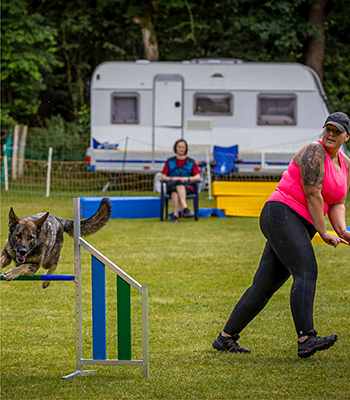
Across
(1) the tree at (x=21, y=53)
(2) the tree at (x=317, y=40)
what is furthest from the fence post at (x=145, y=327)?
(2) the tree at (x=317, y=40)

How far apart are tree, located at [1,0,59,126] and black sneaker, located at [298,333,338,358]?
61.3 feet

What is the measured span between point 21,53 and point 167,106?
6.08 meters

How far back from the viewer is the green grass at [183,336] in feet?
14.4

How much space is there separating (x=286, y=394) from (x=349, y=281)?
3762mm

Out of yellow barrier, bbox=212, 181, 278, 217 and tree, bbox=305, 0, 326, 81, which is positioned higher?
tree, bbox=305, 0, 326, 81

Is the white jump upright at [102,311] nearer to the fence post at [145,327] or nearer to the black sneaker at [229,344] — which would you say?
the fence post at [145,327]

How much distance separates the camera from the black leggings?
15.6 ft

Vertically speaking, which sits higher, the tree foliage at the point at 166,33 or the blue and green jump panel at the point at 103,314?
the tree foliage at the point at 166,33

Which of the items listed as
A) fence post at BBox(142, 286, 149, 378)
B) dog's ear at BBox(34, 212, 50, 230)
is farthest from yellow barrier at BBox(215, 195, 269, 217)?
dog's ear at BBox(34, 212, 50, 230)

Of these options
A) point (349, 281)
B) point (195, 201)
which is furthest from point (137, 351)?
point (195, 201)

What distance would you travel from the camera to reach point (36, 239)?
4.36 metres

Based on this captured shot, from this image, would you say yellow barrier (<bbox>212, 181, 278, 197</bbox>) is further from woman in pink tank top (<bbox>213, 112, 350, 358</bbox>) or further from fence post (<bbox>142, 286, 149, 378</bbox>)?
fence post (<bbox>142, 286, 149, 378</bbox>)

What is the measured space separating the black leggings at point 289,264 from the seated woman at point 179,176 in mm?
8387

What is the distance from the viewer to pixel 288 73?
61.5 ft
